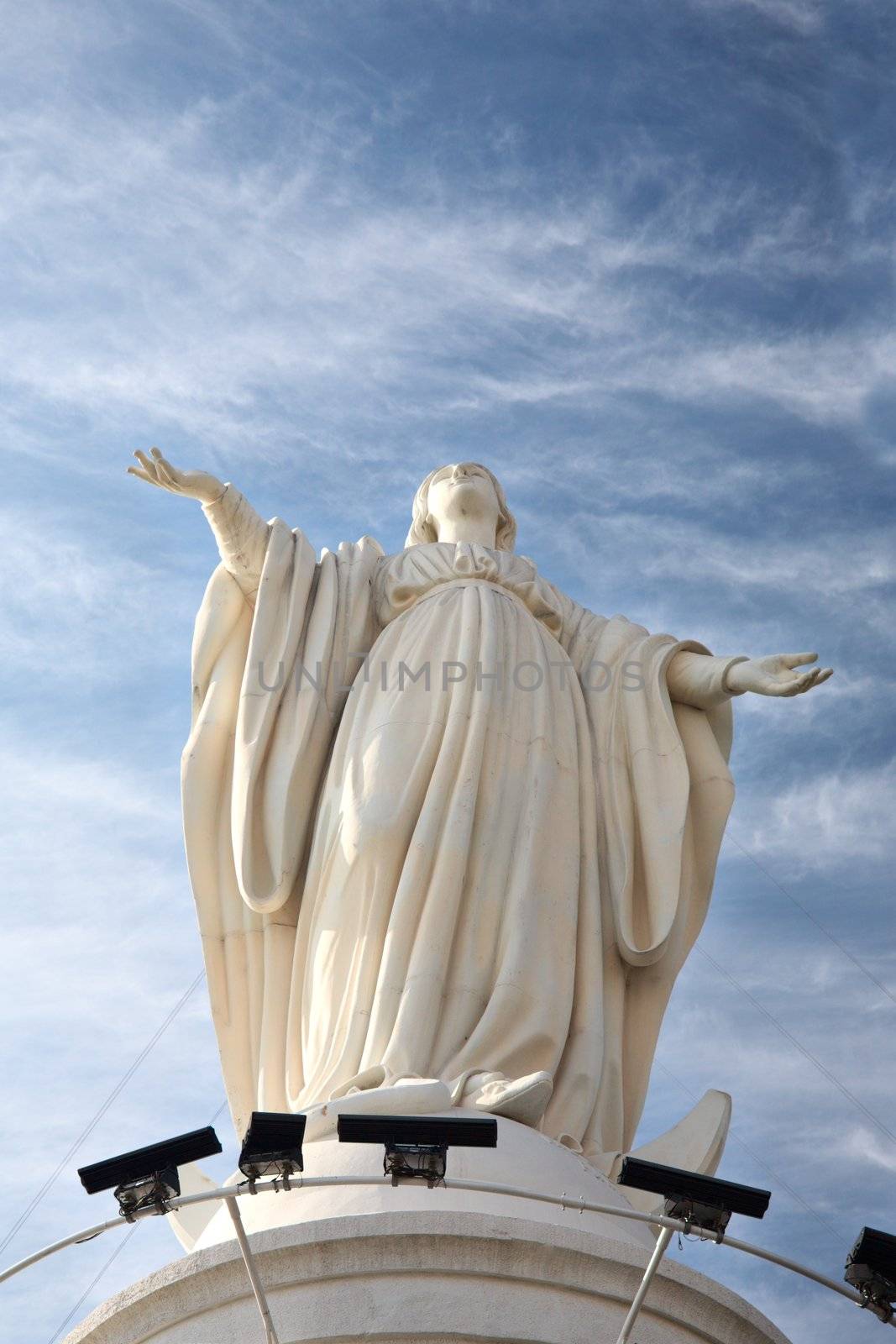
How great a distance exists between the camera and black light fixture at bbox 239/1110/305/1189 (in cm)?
847

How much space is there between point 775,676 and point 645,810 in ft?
→ 4.13

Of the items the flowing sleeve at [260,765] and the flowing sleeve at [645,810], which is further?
the flowing sleeve at [260,765]

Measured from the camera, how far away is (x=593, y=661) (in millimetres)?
14375

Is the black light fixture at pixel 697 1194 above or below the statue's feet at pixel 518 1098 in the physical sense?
below

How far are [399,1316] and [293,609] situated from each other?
6178mm

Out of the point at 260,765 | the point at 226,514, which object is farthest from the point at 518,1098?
the point at 226,514

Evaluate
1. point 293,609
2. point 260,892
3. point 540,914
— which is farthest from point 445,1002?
point 293,609

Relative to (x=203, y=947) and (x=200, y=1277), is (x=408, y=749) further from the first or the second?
(x=200, y=1277)

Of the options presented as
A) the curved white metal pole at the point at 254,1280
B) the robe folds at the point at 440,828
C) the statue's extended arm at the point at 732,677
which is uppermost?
the statue's extended arm at the point at 732,677

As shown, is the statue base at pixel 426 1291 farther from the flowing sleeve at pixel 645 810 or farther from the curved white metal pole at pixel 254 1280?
the flowing sleeve at pixel 645 810

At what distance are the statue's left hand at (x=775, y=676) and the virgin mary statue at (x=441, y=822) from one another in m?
0.02

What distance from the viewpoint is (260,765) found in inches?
518

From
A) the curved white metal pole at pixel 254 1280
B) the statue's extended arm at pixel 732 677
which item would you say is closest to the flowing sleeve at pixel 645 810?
the statue's extended arm at pixel 732 677

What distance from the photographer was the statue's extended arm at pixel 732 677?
13094 millimetres
